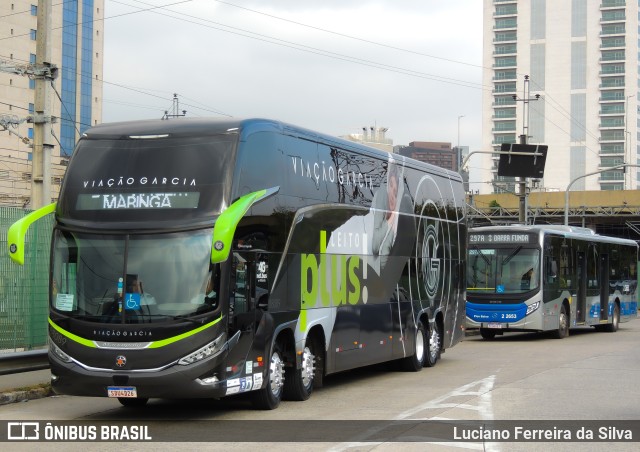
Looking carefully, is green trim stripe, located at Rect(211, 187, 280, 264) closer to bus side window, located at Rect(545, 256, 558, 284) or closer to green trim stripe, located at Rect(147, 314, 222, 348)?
green trim stripe, located at Rect(147, 314, 222, 348)

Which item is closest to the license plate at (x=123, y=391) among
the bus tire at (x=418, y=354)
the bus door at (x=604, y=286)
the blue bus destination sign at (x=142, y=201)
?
the blue bus destination sign at (x=142, y=201)

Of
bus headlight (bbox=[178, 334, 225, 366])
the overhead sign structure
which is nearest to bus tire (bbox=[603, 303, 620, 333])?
the overhead sign structure

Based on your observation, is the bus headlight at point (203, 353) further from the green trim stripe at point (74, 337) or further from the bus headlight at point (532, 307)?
the bus headlight at point (532, 307)

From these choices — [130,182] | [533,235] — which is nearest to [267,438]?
[130,182]

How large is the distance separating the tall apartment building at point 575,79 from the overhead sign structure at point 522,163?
89.2 metres

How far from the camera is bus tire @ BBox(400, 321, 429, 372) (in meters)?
20.2

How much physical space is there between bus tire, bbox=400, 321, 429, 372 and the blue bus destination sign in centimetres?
844

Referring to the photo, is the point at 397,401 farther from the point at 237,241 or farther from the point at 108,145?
the point at 108,145

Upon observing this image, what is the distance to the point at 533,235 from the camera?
2991 cm

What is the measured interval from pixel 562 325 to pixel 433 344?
11.6 metres

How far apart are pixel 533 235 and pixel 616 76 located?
378 feet

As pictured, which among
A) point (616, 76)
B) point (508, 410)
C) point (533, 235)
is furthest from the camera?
point (616, 76)

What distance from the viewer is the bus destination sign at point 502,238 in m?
29.9

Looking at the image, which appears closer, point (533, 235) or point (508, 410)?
point (508, 410)
